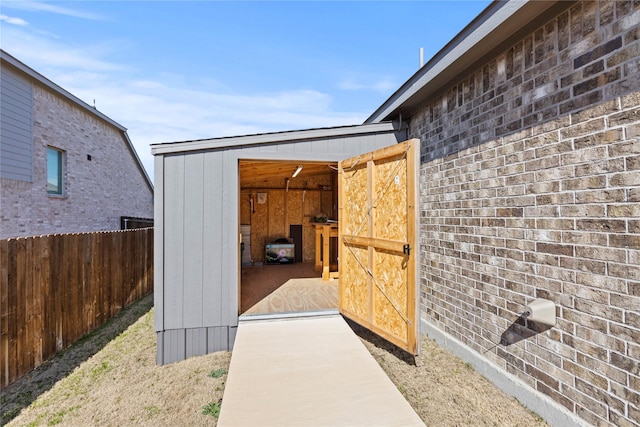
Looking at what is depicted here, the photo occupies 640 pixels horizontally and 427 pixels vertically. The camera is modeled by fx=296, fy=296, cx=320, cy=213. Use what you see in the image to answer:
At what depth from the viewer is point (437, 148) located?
14.5 feet

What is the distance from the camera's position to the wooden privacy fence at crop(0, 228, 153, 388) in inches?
139

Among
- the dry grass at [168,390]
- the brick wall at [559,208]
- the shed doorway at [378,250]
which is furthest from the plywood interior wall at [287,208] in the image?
the brick wall at [559,208]

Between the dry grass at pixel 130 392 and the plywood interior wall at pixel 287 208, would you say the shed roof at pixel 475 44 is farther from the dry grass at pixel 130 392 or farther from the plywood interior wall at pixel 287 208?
the plywood interior wall at pixel 287 208

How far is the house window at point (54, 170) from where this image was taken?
8203 millimetres

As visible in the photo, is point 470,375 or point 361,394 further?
point 470,375

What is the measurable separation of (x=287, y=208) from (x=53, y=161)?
6.79m

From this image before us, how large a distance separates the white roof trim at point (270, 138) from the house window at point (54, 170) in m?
6.63

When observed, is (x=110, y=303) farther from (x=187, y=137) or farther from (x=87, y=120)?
(x=87, y=120)

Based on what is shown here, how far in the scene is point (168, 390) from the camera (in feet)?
11.2

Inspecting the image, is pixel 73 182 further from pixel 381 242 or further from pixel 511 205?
pixel 511 205

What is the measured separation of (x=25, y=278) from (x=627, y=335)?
20.4 feet

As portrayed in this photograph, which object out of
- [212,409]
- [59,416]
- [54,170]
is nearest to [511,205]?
[212,409]

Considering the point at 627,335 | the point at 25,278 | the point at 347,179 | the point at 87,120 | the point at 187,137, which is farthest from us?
the point at 87,120

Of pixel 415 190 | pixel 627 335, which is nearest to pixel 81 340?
pixel 415 190
